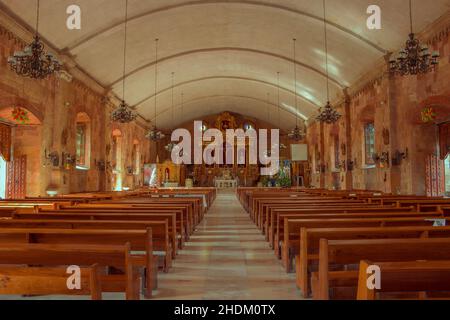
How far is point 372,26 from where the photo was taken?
11648mm

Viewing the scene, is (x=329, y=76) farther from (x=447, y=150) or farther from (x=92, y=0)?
(x=92, y=0)

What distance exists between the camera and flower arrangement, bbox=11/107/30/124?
1070 centimetres

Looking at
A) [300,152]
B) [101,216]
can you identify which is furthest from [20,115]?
[300,152]

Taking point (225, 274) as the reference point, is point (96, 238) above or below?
above

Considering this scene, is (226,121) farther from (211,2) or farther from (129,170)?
(211,2)

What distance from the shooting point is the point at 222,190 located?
26.9 m

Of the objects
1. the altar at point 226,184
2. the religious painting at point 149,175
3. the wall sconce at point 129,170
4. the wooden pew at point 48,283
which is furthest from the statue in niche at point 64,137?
the altar at point 226,184

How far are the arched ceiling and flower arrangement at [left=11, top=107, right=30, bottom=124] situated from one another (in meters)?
2.40

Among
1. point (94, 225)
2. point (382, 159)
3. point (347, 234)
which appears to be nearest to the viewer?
point (347, 234)

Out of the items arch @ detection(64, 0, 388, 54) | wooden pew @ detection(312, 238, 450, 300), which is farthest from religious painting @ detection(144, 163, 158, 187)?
wooden pew @ detection(312, 238, 450, 300)

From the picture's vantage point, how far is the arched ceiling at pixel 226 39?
36.2ft

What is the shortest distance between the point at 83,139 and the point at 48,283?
15.4 m

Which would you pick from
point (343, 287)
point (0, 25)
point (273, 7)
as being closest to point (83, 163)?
point (0, 25)

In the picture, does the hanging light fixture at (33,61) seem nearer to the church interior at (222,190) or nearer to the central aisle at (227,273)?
the church interior at (222,190)
